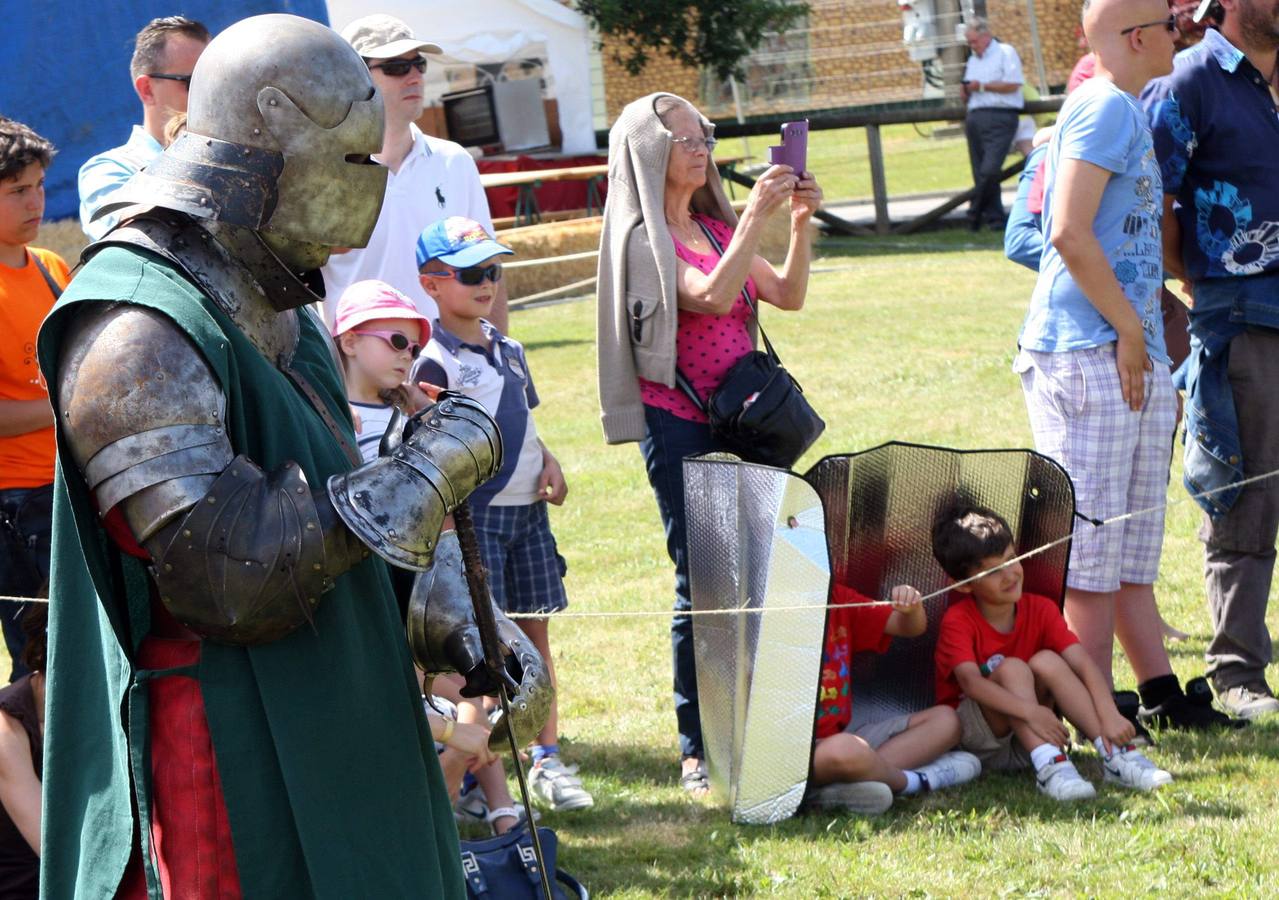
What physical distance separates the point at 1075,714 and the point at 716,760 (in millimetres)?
1006

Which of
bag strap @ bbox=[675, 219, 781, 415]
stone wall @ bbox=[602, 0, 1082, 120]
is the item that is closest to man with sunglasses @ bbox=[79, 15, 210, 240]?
bag strap @ bbox=[675, 219, 781, 415]

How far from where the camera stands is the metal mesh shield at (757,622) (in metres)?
4.02

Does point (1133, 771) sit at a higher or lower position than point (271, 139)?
lower

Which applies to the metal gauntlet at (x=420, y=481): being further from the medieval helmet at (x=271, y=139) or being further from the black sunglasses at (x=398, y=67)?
the black sunglasses at (x=398, y=67)

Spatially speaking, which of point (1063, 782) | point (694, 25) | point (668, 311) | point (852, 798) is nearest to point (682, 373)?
point (668, 311)

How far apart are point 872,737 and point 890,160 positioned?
79.9ft

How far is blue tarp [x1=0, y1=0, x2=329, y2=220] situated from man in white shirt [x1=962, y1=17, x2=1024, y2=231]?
1013 centimetres

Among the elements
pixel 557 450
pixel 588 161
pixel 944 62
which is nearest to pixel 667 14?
pixel 588 161

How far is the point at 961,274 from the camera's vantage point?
14.6 meters

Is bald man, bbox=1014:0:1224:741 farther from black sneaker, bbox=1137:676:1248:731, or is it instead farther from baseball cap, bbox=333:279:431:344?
baseball cap, bbox=333:279:431:344

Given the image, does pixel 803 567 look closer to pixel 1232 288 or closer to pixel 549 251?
pixel 1232 288

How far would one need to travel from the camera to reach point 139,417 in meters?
1.91

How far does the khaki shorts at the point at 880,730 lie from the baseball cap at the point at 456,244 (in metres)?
1.67

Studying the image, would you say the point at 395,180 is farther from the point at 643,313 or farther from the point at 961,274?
the point at 961,274
